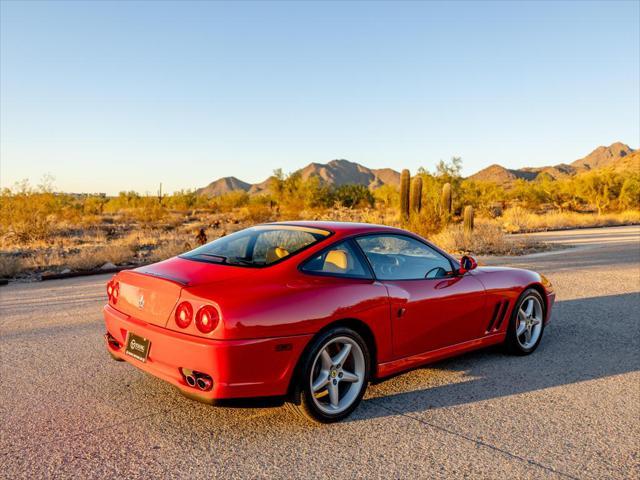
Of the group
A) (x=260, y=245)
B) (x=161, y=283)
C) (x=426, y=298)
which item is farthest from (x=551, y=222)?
(x=161, y=283)

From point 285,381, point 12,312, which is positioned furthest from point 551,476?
point 12,312

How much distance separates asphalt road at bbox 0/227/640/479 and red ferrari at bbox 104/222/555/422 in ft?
1.09

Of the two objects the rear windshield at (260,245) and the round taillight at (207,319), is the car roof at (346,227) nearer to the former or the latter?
the rear windshield at (260,245)

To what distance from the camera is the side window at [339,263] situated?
395 cm

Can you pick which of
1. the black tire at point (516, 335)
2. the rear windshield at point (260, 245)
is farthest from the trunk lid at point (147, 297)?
the black tire at point (516, 335)

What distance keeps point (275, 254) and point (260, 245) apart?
0.42m

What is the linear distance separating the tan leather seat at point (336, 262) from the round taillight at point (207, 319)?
970 mm

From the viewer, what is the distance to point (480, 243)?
1742 cm

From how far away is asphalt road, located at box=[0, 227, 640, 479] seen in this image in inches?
126

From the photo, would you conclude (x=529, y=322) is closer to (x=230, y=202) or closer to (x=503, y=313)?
(x=503, y=313)

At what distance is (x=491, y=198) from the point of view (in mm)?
54250

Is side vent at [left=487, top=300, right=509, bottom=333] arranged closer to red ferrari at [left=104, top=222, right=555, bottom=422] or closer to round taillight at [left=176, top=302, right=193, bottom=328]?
red ferrari at [left=104, top=222, right=555, bottom=422]

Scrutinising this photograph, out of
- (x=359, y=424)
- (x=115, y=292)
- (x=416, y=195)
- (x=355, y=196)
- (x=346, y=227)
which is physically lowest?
(x=359, y=424)

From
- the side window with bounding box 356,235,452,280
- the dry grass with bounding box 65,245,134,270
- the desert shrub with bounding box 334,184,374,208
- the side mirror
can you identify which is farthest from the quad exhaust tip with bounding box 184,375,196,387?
the desert shrub with bounding box 334,184,374,208
